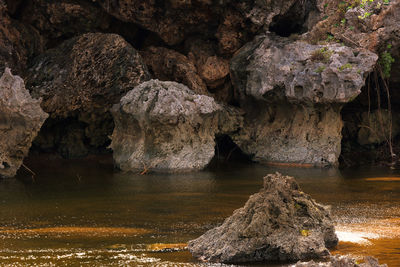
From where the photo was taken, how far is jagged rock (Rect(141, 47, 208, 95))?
16141 mm

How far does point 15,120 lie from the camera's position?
1230cm

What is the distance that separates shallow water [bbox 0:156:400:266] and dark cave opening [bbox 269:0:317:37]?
13.7 ft

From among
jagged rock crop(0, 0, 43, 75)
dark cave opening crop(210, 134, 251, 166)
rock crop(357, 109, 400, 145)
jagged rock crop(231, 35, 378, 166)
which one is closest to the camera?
jagged rock crop(231, 35, 378, 166)

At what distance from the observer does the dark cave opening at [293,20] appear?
1653 cm

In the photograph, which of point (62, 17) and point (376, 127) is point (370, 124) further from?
point (62, 17)

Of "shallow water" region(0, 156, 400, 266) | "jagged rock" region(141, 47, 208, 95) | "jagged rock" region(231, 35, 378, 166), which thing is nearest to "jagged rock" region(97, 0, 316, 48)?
"jagged rock" region(141, 47, 208, 95)

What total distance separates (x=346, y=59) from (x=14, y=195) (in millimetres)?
7226

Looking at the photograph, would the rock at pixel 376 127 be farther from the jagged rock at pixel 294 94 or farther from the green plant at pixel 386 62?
the jagged rock at pixel 294 94

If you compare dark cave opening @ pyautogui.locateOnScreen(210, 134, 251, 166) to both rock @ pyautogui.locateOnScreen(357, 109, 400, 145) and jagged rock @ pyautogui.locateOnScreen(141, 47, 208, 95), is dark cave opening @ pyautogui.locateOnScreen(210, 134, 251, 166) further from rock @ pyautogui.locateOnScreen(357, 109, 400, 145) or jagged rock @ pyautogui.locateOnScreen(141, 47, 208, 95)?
rock @ pyautogui.locateOnScreen(357, 109, 400, 145)

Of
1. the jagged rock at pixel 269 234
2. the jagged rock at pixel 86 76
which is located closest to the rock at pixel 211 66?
the jagged rock at pixel 86 76

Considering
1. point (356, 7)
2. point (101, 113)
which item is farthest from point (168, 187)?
point (356, 7)

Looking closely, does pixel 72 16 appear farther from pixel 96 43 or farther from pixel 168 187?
pixel 168 187

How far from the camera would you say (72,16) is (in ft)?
52.2

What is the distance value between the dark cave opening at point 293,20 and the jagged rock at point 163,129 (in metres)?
3.86
